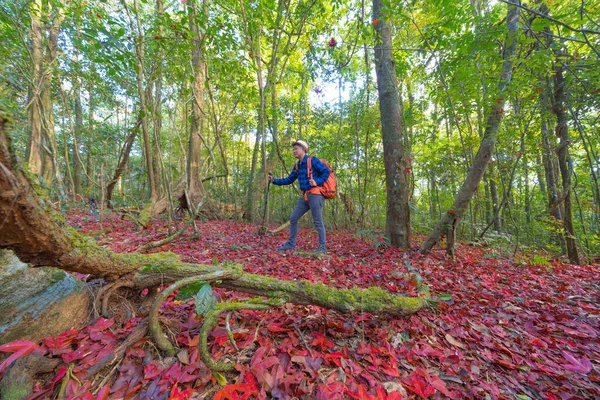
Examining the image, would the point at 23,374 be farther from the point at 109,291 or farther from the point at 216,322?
the point at 216,322

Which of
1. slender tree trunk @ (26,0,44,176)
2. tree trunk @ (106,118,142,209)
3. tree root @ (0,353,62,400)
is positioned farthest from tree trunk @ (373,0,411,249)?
slender tree trunk @ (26,0,44,176)

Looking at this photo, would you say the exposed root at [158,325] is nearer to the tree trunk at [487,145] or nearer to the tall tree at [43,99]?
the tree trunk at [487,145]

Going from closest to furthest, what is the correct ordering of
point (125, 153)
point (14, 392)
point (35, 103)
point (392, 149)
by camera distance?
point (14, 392) < point (392, 149) < point (125, 153) < point (35, 103)

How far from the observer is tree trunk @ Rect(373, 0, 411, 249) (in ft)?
15.2

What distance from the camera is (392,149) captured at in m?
4.71

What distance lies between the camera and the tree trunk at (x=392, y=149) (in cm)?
464

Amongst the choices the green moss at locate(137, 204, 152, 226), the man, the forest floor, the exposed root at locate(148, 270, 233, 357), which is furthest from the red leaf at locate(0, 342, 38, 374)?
the green moss at locate(137, 204, 152, 226)

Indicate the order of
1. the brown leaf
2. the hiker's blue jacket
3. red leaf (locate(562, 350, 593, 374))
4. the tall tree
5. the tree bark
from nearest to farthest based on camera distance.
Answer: the tree bark < red leaf (locate(562, 350, 593, 374)) < the brown leaf < the hiker's blue jacket < the tall tree

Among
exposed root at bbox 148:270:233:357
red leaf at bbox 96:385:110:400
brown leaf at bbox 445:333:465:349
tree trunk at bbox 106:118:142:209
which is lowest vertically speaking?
brown leaf at bbox 445:333:465:349

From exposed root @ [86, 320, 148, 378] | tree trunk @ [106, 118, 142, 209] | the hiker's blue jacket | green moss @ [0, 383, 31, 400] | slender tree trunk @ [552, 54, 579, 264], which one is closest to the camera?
green moss @ [0, 383, 31, 400]

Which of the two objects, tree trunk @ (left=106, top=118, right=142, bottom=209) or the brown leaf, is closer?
the brown leaf

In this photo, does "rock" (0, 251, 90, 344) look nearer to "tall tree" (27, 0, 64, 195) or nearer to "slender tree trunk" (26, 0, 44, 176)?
"tall tree" (27, 0, 64, 195)

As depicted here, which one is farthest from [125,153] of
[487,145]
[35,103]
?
[487,145]

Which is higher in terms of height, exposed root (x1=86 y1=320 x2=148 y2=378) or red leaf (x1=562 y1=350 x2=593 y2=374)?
exposed root (x1=86 y1=320 x2=148 y2=378)
